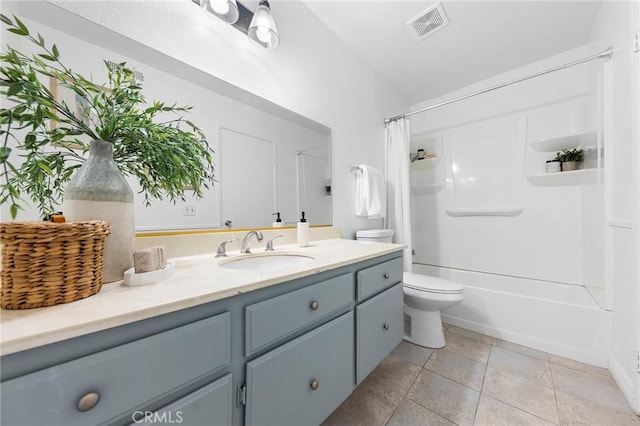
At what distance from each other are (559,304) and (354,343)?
1.60m

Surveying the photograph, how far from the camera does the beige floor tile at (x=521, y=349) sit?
5.19ft

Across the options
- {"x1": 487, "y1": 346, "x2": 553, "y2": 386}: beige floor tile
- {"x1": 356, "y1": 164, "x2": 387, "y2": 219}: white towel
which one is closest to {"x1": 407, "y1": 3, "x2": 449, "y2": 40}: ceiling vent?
{"x1": 356, "y1": 164, "x2": 387, "y2": 219}: white towel

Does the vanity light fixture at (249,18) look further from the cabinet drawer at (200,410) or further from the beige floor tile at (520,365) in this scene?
the beige floor tile at (520,365)

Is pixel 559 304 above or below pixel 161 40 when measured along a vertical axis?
below

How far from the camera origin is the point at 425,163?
2.64 m

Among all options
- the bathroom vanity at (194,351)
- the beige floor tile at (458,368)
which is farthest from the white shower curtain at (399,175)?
the bathroom vanity at (194,351)

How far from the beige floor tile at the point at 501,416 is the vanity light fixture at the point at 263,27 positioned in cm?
213

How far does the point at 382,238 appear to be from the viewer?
1935mm

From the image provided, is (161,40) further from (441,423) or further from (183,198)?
(441,423)

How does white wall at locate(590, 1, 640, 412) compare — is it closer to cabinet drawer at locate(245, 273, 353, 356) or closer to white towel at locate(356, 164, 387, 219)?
white towel at locate(356, 164, 387, 219)

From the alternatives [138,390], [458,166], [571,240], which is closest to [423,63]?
[458,166]

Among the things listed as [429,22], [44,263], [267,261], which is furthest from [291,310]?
[429,22]

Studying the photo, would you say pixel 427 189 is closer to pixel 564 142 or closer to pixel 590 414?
pixel 564 142

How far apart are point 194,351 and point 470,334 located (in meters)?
2.14
